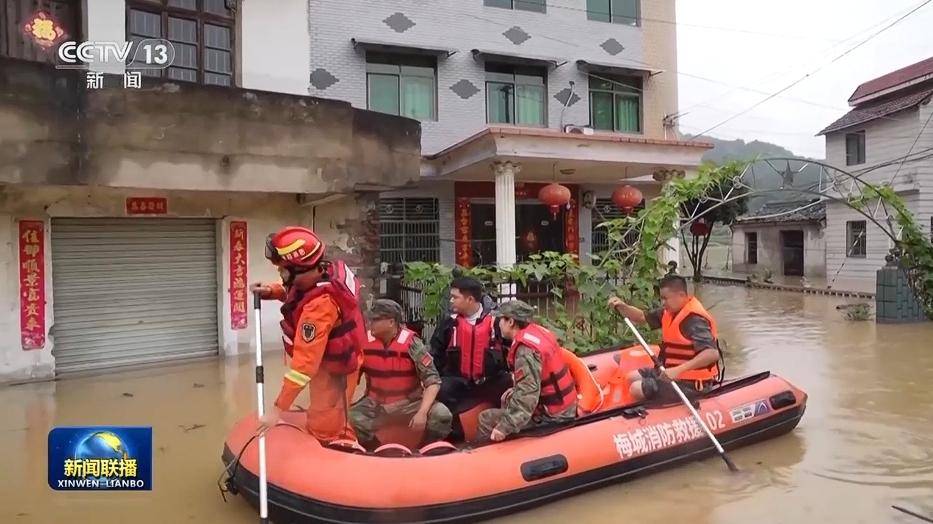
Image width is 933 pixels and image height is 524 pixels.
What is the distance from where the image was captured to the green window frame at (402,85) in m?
13.3

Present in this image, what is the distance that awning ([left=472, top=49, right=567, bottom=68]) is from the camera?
547 inches

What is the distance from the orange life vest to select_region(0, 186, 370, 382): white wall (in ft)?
18.3

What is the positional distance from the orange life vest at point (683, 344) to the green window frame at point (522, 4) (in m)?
10.4

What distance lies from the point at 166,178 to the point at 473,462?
204 inches

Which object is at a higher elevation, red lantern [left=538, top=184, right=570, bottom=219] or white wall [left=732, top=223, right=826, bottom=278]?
red lantern [left=538, top=184, right=570, bottom=219]

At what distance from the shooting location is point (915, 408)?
652cm

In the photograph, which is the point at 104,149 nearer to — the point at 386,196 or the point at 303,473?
the point at 303,473

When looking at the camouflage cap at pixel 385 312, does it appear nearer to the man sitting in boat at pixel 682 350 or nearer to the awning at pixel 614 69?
the man sitting in boat at pixel 682 350

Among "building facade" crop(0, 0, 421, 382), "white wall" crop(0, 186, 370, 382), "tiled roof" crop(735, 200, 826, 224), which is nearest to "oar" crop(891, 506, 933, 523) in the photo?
"building facade" crop(0, 0, 421, 382)

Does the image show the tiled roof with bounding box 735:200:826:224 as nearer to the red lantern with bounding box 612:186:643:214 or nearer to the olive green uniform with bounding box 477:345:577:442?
the red lantern with bounding box 612:186:643:214

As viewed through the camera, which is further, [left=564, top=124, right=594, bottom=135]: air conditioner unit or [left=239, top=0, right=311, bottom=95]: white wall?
[left=564, top=124, right=594, bottom=135]: air conditioner unit

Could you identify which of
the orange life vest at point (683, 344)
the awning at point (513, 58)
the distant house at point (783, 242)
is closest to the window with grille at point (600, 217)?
the awning at point (513, 58)

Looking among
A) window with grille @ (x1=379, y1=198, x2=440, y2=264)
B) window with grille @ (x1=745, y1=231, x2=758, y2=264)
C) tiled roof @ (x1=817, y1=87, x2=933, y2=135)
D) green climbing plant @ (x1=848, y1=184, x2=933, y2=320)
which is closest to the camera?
green climbing plant @ (x1=848, y1=184, x2=933, y2=320)

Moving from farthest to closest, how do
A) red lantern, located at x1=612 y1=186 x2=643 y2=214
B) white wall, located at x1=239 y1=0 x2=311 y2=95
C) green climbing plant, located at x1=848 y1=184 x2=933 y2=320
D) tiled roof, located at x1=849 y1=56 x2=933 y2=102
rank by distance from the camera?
tiled roof, located at x1=849 y1=56 x2=933 y2=102, red lantern, located at x1=612 y1=186 x2=643 y2=214, green climbing plant, located at x1=848 y1=184 x2=933 y2=320, white wall, located at x1=239 y1=0 x2=311 y2=95
